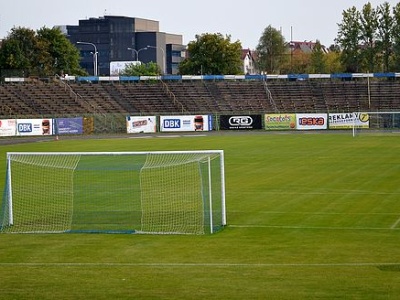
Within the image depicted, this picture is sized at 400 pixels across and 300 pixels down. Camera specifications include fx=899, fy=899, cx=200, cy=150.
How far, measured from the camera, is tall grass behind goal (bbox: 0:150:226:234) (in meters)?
26.4

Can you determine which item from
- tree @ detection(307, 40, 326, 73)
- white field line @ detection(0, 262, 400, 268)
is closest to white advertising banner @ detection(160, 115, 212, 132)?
tree @ detection(307, 40, 326, 73)

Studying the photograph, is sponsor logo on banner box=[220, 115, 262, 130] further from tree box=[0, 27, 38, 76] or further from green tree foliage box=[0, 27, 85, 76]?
tree box=[0, 27, 38, 76]

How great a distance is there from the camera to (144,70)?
14588cm

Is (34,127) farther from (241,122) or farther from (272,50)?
(272,50)

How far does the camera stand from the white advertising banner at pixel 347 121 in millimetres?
91188

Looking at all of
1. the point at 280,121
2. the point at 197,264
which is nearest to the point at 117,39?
the point at 280,121

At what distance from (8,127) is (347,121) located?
112 ft

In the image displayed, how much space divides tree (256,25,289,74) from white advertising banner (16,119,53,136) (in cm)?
8125

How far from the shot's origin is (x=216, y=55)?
14175 centimetres

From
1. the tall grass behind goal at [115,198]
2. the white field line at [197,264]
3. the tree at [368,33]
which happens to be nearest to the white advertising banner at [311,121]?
the tree at [368,33]

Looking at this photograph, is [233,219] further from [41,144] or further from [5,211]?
[41,144]

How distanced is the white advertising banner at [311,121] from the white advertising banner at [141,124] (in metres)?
15.2

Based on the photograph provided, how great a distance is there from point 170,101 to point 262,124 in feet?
53.7

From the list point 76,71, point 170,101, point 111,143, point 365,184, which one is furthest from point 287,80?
point 365,184
